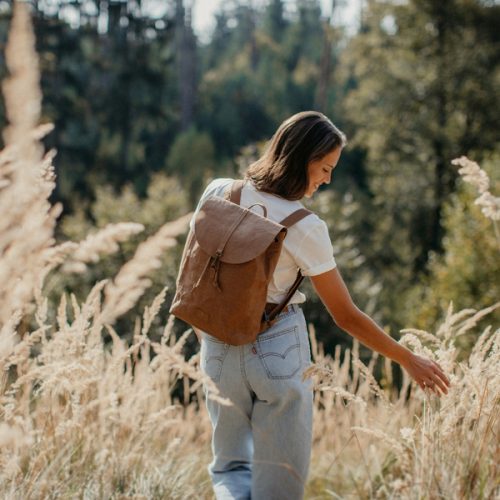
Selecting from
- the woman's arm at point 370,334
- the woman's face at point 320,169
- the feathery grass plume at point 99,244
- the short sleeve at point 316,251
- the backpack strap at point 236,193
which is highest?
the feathery grass plume at point 99,244

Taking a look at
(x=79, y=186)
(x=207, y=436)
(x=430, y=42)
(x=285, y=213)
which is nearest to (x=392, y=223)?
(x=430, y=42)

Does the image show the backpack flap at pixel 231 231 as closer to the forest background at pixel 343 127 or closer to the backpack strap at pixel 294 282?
the backpack strap at pixel 294 282

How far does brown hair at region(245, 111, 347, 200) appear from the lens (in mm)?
2344

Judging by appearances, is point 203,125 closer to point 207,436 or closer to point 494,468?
point 207,436

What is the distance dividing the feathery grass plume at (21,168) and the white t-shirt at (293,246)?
707 mm

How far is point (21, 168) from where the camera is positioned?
5.75 ft

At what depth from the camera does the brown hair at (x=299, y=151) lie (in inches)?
92.3

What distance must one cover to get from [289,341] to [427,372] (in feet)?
1.39

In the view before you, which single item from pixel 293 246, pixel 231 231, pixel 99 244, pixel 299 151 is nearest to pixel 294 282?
pixel 293 246

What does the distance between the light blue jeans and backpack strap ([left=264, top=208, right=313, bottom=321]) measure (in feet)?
0.16

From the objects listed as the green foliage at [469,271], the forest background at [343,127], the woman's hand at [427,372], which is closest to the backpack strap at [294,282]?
the woman's hand at [427,372]

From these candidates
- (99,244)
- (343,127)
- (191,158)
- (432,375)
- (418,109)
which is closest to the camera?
(99,244)

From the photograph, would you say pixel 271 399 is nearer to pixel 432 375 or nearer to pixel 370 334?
pixel 370 334

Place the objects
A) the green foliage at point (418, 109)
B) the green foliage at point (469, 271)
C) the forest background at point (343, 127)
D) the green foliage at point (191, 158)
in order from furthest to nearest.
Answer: the green foliage at point (191, 158) → the green foliage at point (418, 109) → the forest background at point (343, 127) → the green foliage at point (469, 271)
